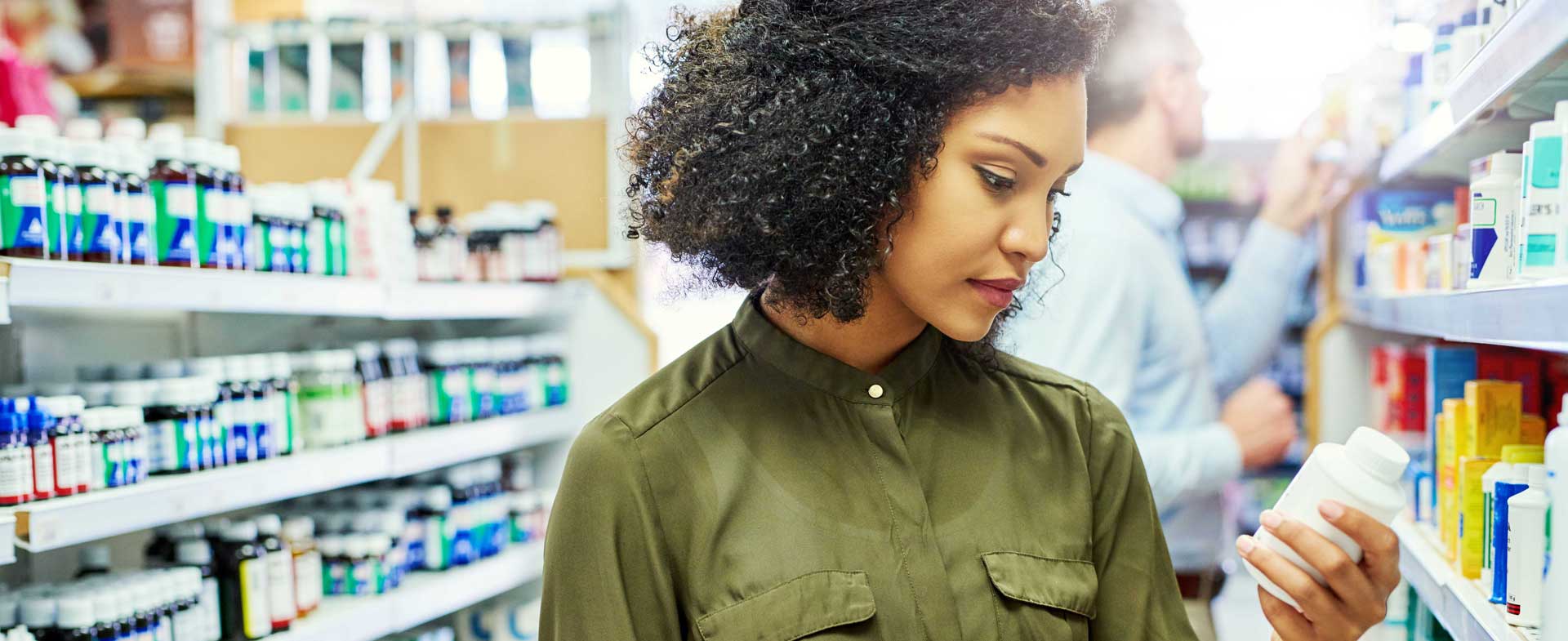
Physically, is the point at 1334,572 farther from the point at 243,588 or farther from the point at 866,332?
the point at 243,588

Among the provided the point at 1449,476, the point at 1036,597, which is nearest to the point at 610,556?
the point at 1036,597

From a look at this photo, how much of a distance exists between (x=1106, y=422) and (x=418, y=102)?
325 centimetres

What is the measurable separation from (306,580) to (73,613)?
2.15 ft

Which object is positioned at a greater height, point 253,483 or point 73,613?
point 253,483

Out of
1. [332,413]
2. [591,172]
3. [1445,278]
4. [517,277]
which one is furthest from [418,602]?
[1445,278]

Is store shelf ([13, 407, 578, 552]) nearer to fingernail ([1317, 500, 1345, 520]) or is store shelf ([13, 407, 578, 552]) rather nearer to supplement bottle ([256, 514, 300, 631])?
supplement bottle ([256, 514, 300, 631])

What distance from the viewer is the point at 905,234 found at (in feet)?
3.92

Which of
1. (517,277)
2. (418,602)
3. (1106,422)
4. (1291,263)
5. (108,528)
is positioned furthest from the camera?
(1291,263)

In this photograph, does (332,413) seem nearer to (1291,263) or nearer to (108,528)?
(108,528)

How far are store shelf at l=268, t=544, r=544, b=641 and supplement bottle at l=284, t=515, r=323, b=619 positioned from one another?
0.11ft

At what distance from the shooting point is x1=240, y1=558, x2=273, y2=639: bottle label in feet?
8.04

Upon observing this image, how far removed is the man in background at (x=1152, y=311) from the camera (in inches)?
96.9

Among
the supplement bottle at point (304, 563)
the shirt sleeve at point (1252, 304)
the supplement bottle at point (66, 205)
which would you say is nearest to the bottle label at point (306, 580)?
the supplement bottle at point (304, 563)

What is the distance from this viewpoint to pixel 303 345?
3.39 meters
